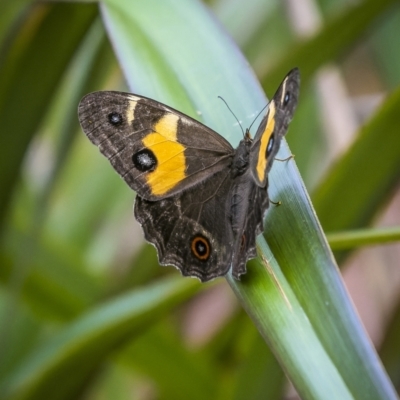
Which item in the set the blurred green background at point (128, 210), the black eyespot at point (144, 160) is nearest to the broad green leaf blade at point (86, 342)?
the blurred green background at point (128, 210)

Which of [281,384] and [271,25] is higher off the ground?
[271,25]

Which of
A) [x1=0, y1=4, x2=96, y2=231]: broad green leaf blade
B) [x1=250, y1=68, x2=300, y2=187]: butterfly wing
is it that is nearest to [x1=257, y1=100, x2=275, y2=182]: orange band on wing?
[x1=250, y1=68, x2=300, y2=187]: butterfly wing

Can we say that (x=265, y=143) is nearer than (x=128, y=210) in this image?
Yes

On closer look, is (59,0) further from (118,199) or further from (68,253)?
(118,199)

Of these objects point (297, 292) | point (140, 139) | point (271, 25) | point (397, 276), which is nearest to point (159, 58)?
point (140, 139)

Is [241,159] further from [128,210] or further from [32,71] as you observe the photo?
[128,210]

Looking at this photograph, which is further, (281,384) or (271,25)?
(271,25)

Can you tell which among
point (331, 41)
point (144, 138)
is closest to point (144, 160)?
point (144, 138)
